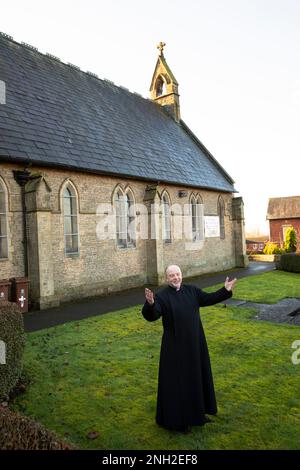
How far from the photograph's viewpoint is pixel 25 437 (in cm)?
304

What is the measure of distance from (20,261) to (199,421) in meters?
8.96

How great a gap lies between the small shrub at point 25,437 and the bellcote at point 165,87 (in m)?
24.1

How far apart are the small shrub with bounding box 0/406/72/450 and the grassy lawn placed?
1.17 metres

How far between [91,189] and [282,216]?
33.8 meters

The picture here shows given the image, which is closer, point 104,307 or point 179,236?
point 104,307

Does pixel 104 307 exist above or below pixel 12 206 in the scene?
below

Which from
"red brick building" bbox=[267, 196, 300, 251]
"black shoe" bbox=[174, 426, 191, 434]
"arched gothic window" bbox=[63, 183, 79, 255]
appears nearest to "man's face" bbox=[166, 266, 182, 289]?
"black shoe" bbox=[174, 426, 191, 434]

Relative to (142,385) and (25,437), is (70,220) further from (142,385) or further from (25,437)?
(25,437)

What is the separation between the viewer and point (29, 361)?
684cm

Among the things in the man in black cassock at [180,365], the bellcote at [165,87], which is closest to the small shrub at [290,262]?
the bellcote at [165,87]

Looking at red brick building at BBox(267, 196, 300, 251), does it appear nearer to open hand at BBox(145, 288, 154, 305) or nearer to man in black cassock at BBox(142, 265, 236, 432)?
man in black cassock at BBox(142, 265, 236, 432)
